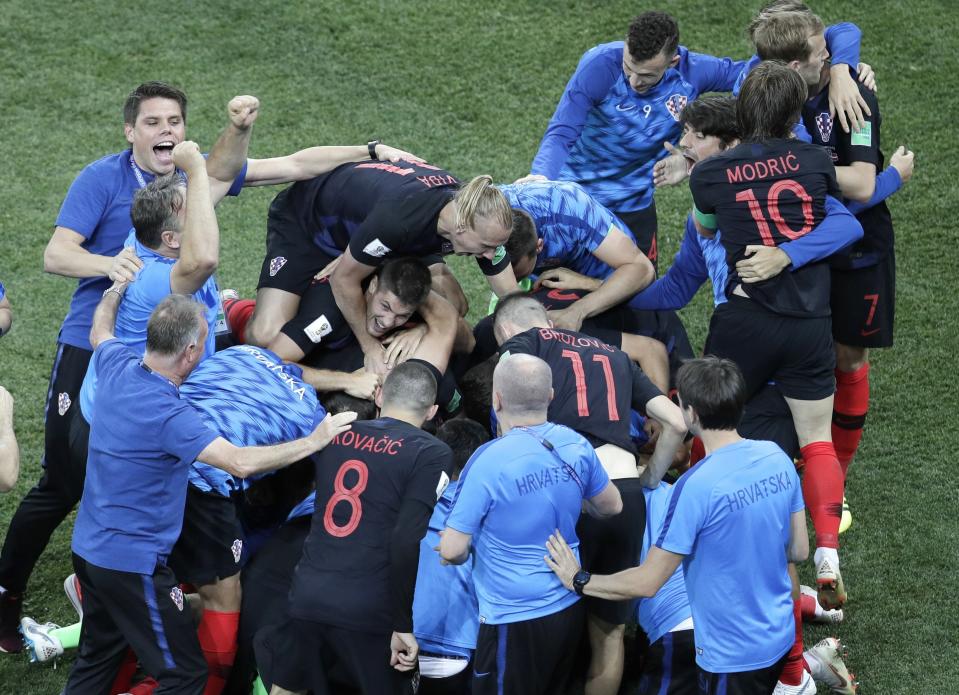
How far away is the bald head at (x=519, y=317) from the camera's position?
557 cm

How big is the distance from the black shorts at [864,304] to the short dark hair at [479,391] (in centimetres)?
181

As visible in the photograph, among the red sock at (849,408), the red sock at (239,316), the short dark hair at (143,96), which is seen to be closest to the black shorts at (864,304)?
the red sock at (849,408)

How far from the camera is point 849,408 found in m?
6.58

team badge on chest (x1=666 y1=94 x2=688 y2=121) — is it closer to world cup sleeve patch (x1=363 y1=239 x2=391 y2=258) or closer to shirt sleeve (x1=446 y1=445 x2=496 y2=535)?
world cup sleeve patch (x1=363 y1=239 x2=391 y2=258)

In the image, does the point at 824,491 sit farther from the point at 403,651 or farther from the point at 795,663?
the point at 403,651

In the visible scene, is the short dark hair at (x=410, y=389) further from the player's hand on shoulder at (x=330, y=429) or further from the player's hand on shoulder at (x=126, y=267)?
the player's hand on shoulder at (x=126, y=267)

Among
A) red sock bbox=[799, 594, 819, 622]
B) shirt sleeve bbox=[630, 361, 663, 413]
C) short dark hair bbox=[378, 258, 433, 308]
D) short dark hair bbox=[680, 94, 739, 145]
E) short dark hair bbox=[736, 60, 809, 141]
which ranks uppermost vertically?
short dark hair bbox=[736, 60, 809, 141]

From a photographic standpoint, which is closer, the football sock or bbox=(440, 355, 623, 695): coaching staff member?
bbox=(440, 355, 623, 695): coaching staff member

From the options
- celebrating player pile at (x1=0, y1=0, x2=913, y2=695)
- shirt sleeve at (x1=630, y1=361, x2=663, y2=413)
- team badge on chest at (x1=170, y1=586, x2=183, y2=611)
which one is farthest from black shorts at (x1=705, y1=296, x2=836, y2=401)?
team badge on chest at (x1=170, y1=586, x2=183, y2=611)

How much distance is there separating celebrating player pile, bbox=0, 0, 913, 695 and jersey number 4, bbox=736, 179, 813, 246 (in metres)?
0.01

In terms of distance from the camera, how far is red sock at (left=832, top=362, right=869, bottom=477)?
6582 millimetres

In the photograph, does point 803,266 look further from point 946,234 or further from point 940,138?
point 940,138

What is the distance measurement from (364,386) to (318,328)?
46cm

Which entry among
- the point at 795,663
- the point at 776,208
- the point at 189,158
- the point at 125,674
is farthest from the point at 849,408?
the point at 125,674
